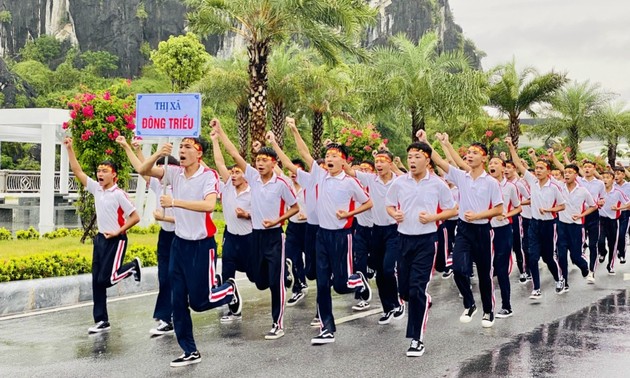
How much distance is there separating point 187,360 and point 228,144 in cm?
220

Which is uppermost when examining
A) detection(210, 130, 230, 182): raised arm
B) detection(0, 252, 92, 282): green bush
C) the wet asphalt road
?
detection(210, 130, 230, 182): raised arm

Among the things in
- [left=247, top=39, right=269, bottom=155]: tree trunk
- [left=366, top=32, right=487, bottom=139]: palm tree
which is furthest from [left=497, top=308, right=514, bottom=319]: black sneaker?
[left=366, top=32, right=487, bottom=139]: palm tree

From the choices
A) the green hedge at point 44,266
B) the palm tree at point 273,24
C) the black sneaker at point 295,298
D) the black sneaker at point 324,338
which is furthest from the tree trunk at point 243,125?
the black sneaker at point 324,338

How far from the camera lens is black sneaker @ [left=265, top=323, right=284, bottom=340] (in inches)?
313

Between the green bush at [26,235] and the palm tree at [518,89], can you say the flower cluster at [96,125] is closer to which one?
the green bush at [26,235]

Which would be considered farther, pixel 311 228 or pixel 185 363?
pixel 311 228

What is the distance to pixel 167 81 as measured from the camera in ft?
196

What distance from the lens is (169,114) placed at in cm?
841

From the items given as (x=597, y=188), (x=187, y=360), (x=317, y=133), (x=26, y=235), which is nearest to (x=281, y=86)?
(x=317, y=133)

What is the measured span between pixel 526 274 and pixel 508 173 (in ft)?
5.93

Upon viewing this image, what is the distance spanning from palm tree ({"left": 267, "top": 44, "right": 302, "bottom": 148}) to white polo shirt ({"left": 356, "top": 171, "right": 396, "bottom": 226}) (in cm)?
1863

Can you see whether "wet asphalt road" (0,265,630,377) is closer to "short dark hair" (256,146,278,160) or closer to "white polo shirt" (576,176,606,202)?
"short dark hair" (256,146,278,160)

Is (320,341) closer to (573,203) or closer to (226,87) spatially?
(573,203)

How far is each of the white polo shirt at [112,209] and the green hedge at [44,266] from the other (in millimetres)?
2506
